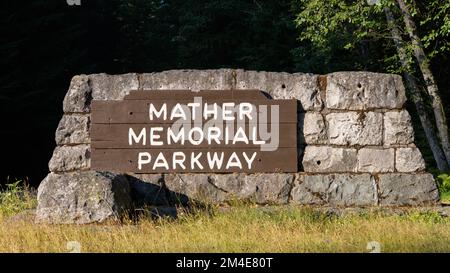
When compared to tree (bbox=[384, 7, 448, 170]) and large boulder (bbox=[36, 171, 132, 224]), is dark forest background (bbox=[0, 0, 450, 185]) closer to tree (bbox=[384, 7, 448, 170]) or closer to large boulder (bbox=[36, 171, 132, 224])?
tree (bbox=[384, 7, 448, 170])

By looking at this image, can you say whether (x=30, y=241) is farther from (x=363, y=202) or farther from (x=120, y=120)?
(x=363, y=202)

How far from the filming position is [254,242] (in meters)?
6.73

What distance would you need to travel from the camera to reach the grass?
6.52 metres

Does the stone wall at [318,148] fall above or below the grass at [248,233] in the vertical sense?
above

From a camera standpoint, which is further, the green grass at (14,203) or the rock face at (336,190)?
the green grass at (14,203)

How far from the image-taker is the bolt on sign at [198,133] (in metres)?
8.95

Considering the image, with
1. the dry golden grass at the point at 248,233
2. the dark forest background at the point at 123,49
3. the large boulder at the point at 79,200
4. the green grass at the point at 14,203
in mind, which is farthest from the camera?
the dark forest background at the point at 123,49

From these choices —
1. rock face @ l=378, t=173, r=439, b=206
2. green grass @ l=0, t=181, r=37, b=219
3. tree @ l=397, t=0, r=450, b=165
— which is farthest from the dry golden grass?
tree @ l=397, t=0, r=450, b=165

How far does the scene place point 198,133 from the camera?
29.5 feet

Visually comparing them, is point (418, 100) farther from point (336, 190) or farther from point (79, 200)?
point (79, 200)

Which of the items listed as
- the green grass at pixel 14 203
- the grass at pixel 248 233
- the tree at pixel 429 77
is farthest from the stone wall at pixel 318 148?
the tree at pixel 429 77

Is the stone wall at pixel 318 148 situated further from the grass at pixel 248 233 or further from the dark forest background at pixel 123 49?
the dark forest background at pixel 123 49

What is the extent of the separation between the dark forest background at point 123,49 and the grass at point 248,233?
1015 centimetres

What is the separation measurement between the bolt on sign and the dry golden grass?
2.83 feet
